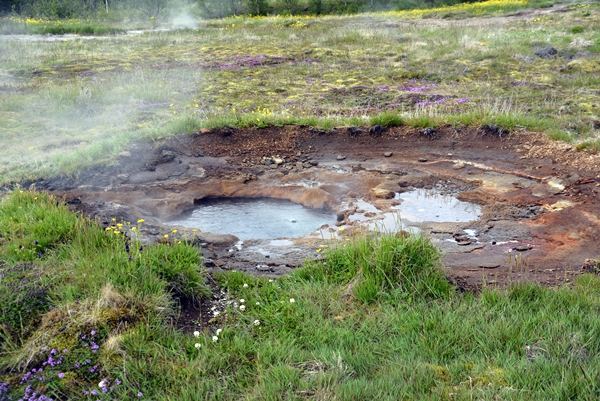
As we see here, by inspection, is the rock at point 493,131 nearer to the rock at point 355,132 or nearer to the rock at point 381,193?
the rock at point 355,132

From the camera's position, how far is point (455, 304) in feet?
12.7

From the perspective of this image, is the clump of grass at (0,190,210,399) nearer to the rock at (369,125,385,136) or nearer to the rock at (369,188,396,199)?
the rock at (369,188,396,199)

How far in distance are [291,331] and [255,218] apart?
3305 millimetres

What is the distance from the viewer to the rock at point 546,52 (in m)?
15.9

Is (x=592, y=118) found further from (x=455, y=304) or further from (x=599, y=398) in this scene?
(x=599, y=398)

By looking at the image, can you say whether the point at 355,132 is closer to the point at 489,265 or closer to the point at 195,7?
the point at 489,265

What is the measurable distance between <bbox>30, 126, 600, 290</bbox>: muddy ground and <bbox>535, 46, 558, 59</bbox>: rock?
340 inches

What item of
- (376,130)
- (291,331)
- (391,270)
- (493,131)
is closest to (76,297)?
(291,331)

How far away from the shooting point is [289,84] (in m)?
14.6

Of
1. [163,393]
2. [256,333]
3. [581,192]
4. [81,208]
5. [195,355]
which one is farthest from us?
[581,192]

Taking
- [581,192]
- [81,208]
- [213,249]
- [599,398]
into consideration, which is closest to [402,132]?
[581,192]

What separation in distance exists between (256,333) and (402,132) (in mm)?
6540

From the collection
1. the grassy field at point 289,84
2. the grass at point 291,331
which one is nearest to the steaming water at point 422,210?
the grass at point 291,331

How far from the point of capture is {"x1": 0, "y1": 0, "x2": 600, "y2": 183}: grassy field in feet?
30.9
